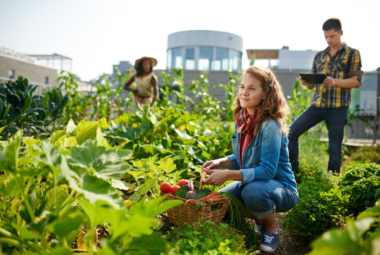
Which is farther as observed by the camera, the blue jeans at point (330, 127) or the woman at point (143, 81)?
the woman at point (143, 81)

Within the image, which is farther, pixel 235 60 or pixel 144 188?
pixel 235 60

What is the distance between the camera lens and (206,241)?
4.33ft

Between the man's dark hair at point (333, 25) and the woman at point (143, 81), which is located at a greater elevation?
the man's dark hair at point (333, 25)

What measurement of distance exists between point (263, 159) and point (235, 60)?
712 inches

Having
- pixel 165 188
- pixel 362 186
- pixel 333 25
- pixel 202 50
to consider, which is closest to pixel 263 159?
pixel 165 188

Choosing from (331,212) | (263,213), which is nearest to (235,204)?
(263,213)

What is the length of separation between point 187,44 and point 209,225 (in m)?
17.8

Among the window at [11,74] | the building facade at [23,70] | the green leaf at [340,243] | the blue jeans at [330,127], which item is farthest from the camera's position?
the window at [11,74]

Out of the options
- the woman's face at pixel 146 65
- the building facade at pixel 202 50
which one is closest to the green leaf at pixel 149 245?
the woman's face at pixel 146 65

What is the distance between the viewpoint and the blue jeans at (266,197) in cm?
178

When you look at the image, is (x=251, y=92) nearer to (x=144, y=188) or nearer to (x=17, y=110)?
(x=144, y=188)

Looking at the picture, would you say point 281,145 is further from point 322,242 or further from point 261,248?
point 322,242

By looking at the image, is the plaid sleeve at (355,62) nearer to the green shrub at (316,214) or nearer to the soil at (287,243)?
the green shrub at (316,214)

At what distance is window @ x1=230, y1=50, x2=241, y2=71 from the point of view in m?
18.8
